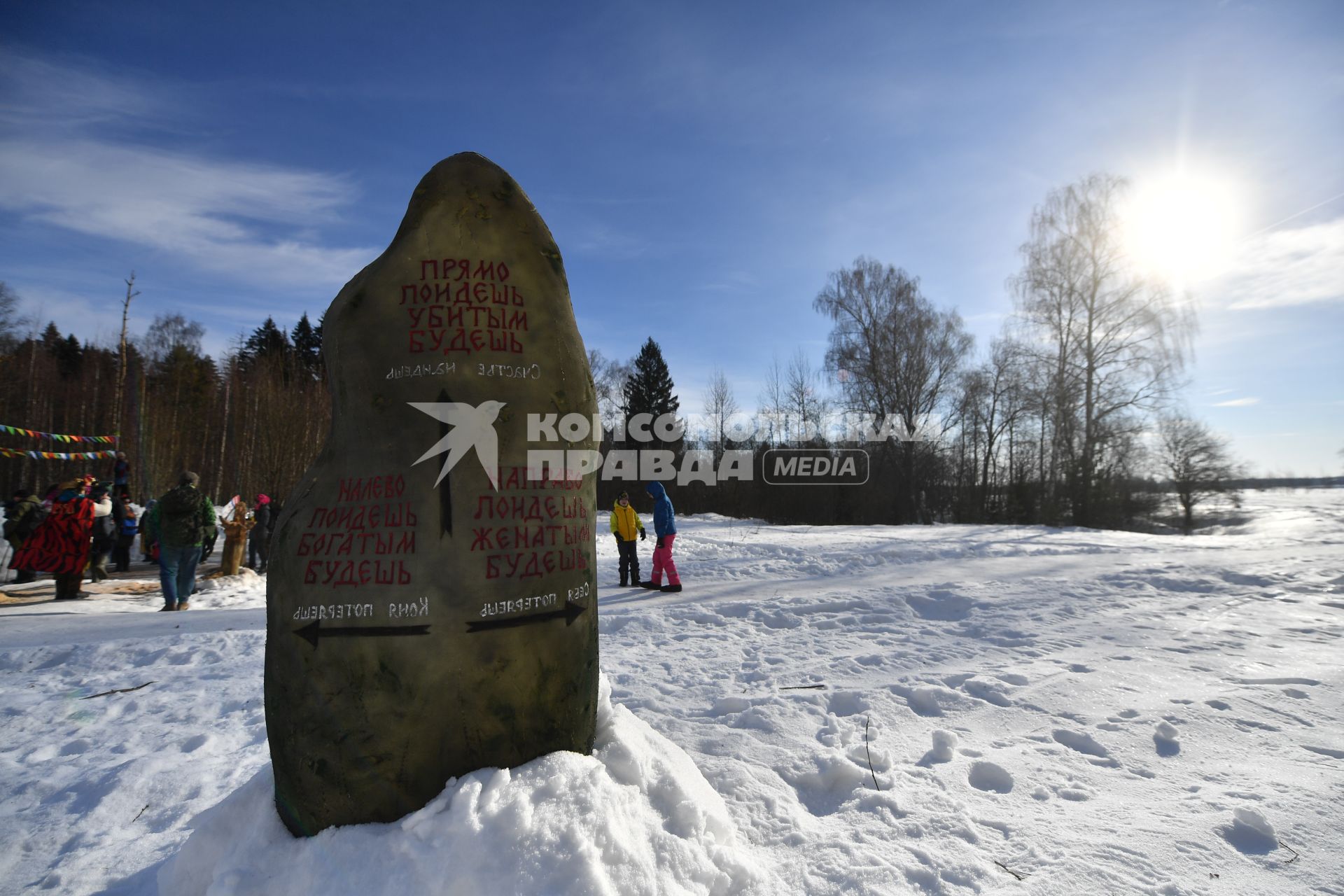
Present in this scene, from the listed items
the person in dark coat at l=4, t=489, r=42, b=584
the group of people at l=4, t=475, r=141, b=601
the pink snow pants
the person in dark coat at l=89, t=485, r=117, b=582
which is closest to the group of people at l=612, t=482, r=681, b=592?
the pink snow pants

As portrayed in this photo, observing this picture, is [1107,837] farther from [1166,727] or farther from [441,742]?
[441,742]

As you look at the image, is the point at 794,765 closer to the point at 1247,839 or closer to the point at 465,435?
the point at 1247,839

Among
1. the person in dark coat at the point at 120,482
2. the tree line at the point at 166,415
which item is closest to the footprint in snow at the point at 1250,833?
the person in dark coat at the point at 120,482

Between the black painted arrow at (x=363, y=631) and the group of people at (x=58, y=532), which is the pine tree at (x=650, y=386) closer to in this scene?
the group of people at (x=58, y=532)

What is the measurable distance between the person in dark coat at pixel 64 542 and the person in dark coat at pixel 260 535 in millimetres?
3206

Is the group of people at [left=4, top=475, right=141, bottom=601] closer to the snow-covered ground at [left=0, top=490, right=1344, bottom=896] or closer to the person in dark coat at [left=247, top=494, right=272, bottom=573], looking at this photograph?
the snow-covered ground at [left=0, top=490, right=1344, bottom=896]

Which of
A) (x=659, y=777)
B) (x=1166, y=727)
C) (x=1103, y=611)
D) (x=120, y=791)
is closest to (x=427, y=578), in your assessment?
(x=659, y=777)

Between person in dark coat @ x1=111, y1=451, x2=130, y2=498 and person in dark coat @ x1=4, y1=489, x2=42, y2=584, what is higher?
person in dark coat @ x1=111, y1=451, x2=130, y2=498

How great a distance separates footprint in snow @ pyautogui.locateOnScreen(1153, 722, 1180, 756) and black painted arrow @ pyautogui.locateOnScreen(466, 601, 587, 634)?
3461 mm

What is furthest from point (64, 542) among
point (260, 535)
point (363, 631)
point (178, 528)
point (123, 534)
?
point (363, 631)

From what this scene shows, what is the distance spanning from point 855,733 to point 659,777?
1749 millimetres

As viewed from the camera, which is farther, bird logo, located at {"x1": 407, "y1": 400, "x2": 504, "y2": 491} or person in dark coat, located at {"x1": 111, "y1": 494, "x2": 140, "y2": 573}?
person in dark coat, located at {"x1": 111, "y1": 494, "x2": 140, "y2": 573}

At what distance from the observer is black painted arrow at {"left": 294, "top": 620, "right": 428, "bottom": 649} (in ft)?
7.19

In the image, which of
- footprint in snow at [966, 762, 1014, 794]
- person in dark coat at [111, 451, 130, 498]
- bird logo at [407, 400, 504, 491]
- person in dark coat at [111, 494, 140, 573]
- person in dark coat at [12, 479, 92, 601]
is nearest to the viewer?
bird logo at [407, 400, 504, 491]
